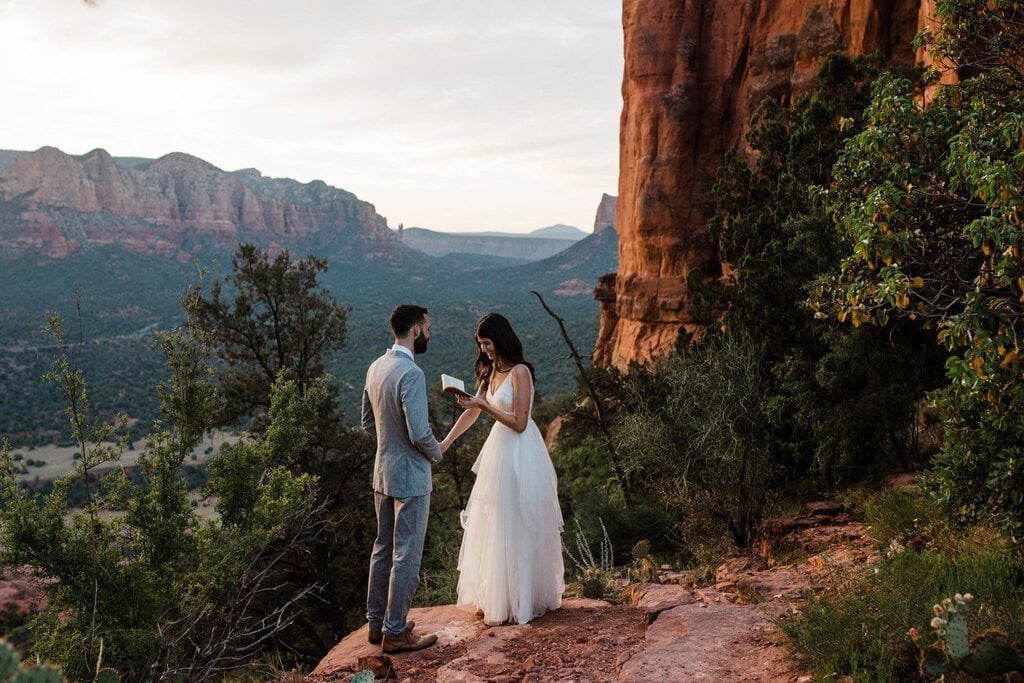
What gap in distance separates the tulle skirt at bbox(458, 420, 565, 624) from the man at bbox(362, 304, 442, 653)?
61cm

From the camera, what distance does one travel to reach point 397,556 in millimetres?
4695

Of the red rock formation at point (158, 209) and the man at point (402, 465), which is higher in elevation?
the red rock formation at point (158, 209)

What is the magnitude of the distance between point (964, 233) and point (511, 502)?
332cm

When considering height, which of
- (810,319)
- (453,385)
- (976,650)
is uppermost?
(810,319)

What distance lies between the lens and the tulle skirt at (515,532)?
5.14m

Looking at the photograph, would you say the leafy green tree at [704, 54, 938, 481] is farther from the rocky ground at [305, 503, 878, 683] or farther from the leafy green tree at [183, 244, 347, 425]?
the leafy green tree at [183, 244, 347, 425]

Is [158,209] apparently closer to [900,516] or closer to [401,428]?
[401,428]

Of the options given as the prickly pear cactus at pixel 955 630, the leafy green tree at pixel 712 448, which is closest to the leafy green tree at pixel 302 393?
the leafy green tree at pixel 712 448

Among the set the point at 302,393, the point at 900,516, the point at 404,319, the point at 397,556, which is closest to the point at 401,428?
the point at 404,319

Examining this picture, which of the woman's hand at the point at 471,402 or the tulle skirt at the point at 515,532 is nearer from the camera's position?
the woman's hand at the point at 471,402

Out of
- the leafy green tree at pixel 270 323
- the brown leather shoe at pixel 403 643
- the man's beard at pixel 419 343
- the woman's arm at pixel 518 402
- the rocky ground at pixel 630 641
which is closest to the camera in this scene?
the rocky ground at pixel 630 641

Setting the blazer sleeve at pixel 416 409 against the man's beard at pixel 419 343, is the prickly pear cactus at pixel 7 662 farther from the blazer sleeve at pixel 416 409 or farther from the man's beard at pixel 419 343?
the man's beard at pixel 419 343

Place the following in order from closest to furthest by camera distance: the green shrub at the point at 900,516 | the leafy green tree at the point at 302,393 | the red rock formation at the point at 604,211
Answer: the green shrub at the point at 900,516 → the leafy green tree at the point at 302,393 → the red rock formation at the point at 604,211

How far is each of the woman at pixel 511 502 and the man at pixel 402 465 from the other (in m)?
0.40
